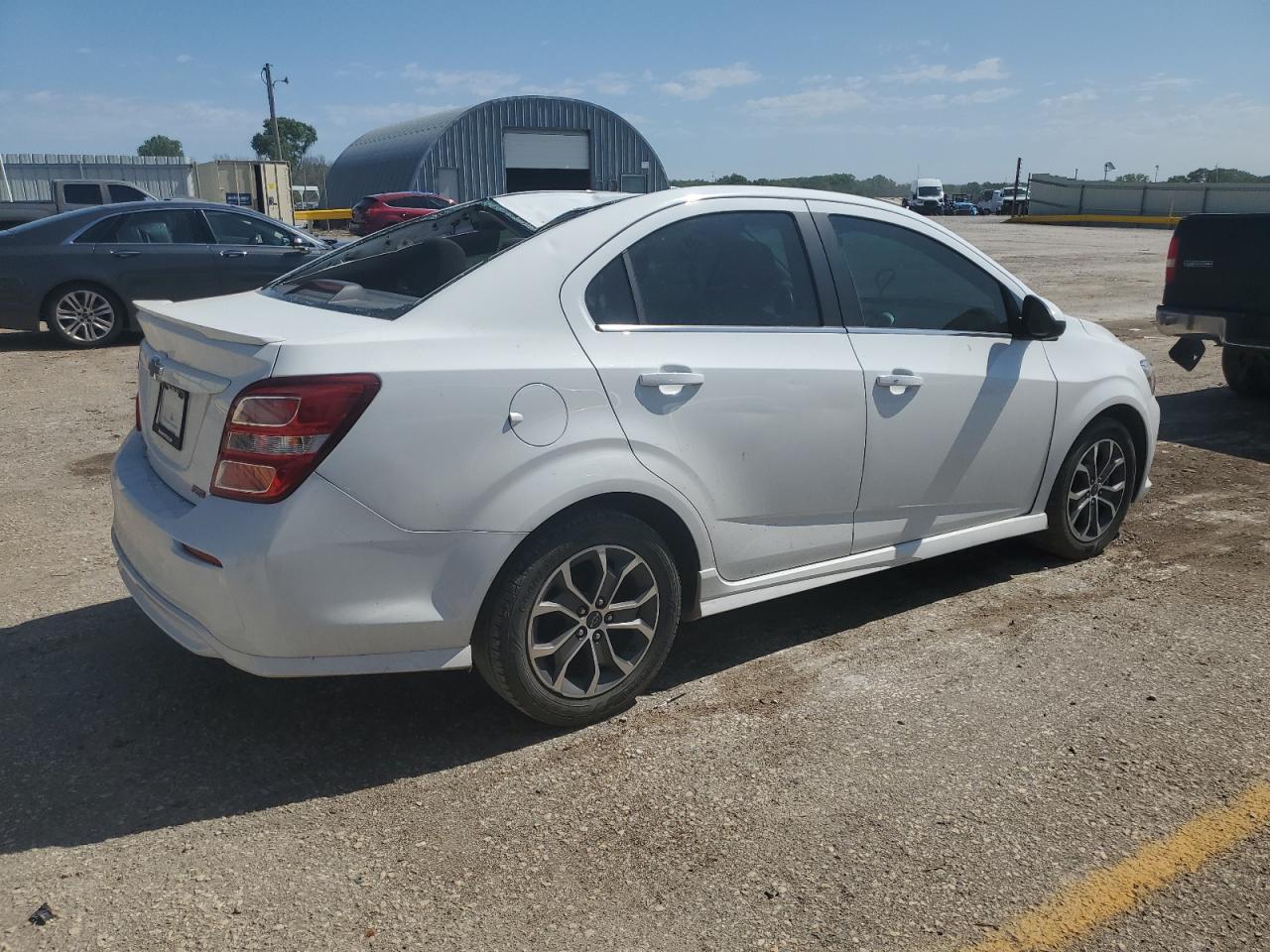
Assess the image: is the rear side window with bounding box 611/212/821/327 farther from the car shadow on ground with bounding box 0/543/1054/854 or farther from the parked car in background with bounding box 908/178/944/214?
the parked car in background with bounding box 908/178/944/214

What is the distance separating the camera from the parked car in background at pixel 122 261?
11.0 m

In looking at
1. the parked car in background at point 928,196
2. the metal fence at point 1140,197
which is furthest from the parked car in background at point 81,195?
the parked car in background at point 928,196

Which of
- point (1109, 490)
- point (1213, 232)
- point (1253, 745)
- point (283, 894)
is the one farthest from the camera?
point (1213, 232)

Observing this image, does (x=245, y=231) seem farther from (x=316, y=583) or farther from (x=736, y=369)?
(x=316, y=583)

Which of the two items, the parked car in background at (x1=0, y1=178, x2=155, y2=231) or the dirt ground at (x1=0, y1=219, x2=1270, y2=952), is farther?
the parked car in background at (x1=0, y1=178, x2=155, y2=231)

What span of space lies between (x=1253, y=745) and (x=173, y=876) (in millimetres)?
3247

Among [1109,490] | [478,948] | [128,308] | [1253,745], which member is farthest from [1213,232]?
[128,308]

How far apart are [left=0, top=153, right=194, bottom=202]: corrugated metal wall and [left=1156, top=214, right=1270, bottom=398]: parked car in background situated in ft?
137

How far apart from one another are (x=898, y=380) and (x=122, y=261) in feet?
32.9

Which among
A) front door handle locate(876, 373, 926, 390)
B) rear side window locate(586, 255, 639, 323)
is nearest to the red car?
front door handle locate(876, 373, 926, 390)

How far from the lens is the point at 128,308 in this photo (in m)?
11.6

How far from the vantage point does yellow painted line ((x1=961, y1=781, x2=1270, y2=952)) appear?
8.31 ft

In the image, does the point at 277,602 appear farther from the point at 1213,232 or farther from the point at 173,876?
the point at 1213,232

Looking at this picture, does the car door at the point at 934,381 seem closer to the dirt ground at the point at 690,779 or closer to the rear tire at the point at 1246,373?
the dirt ground at the point at 690,779
